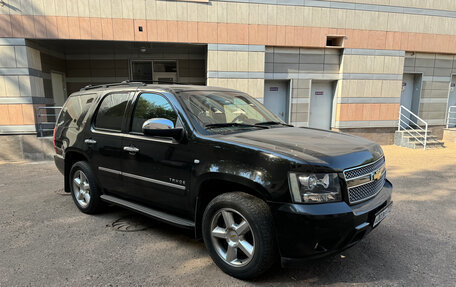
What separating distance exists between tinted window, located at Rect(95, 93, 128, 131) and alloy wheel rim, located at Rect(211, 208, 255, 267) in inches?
75.6

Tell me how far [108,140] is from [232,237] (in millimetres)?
2200

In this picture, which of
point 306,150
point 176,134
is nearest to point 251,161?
point 306,150

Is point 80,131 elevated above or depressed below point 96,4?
below

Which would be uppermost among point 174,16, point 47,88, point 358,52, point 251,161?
point 174,16

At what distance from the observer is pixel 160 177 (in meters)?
3.35

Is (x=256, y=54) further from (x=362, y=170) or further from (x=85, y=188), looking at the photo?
(x=362, y=170)

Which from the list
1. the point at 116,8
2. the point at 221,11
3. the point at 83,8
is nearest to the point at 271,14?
the point at 221,11

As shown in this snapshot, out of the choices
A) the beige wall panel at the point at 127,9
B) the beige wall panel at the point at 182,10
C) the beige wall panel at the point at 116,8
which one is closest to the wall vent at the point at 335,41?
the beige wall panel at the point at 182,10

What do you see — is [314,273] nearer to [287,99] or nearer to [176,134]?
[176,134]

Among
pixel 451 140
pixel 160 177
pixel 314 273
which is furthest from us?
pixel 451 140

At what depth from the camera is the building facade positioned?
9156mm

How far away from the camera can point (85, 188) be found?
4.43m

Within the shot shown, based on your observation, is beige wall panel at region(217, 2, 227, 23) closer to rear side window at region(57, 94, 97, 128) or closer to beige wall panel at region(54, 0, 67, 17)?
beige wall panel at region(54, 0, 67, 17)

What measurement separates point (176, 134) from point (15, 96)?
8687 millimetres
